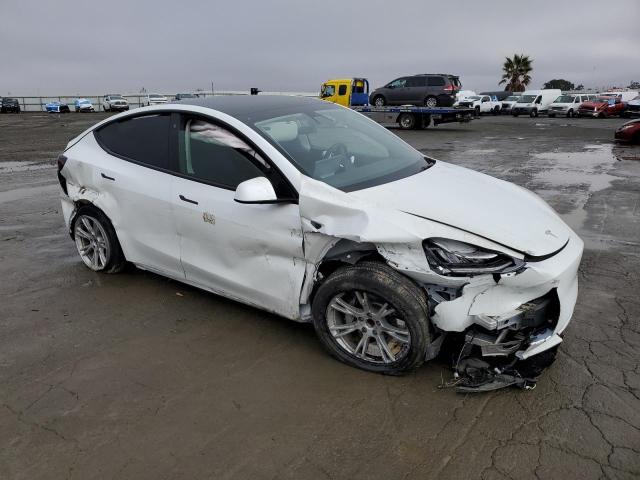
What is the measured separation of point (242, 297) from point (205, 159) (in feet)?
3.44

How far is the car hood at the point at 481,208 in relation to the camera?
2889 millimetres

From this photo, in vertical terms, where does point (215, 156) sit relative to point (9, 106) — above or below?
above

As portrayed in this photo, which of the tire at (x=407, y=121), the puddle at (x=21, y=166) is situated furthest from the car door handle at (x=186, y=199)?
the tire at (x=407, y=121)

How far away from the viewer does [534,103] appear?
3859 centimetres

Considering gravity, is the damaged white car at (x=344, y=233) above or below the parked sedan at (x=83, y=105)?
above

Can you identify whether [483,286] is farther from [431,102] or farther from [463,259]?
[431,102]

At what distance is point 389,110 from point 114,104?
1261 inches

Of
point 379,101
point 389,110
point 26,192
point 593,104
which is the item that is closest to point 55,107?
point 379,101

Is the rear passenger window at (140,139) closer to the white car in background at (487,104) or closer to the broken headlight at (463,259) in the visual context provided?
the broken headlight at (463,259)

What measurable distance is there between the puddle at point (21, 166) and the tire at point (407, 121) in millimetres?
17054

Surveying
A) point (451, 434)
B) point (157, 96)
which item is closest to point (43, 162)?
point (451, 434)

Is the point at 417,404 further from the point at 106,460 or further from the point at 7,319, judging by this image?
the point at 7,319

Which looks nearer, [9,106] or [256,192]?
[256,192]

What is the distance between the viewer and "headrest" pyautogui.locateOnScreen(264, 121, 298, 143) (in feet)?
11.7
